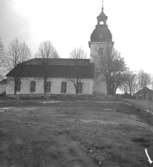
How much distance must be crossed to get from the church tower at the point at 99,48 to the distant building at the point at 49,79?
2.19 meters

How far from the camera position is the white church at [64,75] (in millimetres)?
41312

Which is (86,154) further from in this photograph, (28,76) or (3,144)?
(28,76)

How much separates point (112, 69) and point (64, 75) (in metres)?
10.2

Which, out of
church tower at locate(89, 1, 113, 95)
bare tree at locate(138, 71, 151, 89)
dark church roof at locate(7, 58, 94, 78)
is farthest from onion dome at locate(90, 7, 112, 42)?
bare tree at locate(138, 71, 151, 89)

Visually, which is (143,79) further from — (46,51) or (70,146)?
(70,146)

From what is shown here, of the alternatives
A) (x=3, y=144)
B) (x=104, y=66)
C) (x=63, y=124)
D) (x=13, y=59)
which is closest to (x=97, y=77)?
(x=104, y=66)

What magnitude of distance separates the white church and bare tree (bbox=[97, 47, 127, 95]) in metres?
0.96

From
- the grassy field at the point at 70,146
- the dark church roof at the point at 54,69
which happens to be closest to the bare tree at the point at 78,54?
the dark church roof at the point at 54,69

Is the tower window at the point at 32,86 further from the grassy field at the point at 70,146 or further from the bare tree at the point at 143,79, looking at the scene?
the bare tree at the point at 143,79

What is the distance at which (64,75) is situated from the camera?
41688mm

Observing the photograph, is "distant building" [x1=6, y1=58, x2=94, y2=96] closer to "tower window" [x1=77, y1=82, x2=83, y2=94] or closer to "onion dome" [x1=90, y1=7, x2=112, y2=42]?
→ "tower window" [x1=77, y1=82, x2=83, y2=94]

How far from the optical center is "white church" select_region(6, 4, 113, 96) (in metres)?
41.3

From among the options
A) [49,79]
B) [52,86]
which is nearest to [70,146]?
[52,86]

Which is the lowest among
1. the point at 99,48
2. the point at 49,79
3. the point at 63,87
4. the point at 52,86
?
the point at 63,87
